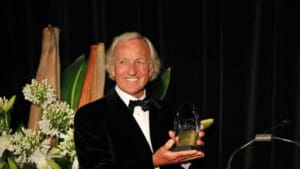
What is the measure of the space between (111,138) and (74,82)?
685 millimetres

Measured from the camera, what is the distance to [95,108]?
1598mm

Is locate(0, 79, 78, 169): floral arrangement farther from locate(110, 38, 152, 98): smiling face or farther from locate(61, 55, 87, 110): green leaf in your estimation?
locate(110, 38, 152, 98): smiling face

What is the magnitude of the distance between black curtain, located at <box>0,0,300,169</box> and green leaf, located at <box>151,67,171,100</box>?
25cm

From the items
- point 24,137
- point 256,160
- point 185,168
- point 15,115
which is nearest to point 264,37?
point 256,160

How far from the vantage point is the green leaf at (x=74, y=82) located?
6.98 feet

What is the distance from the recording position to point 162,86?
6.96 feet

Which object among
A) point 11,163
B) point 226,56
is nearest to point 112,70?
point 11,163

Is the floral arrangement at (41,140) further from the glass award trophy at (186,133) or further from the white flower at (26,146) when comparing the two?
the glass award trophy at (186,133)

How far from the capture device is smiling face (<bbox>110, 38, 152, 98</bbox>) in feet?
5.15

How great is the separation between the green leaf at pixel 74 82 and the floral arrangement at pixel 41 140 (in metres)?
0.26

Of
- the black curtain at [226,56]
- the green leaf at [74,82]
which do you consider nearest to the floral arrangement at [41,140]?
the green leaf at [74,82]

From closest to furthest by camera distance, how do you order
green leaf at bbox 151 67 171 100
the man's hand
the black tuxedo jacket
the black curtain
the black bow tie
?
the man's hand
the black tuxedo jacket
the black bow tie
green leaf at bbox 151 67 171 100
the black curtain

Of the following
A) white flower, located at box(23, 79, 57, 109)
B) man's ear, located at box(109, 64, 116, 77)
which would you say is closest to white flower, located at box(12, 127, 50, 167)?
white flower, located at box(23, 79, 57, 109)

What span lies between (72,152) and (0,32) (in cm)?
120
